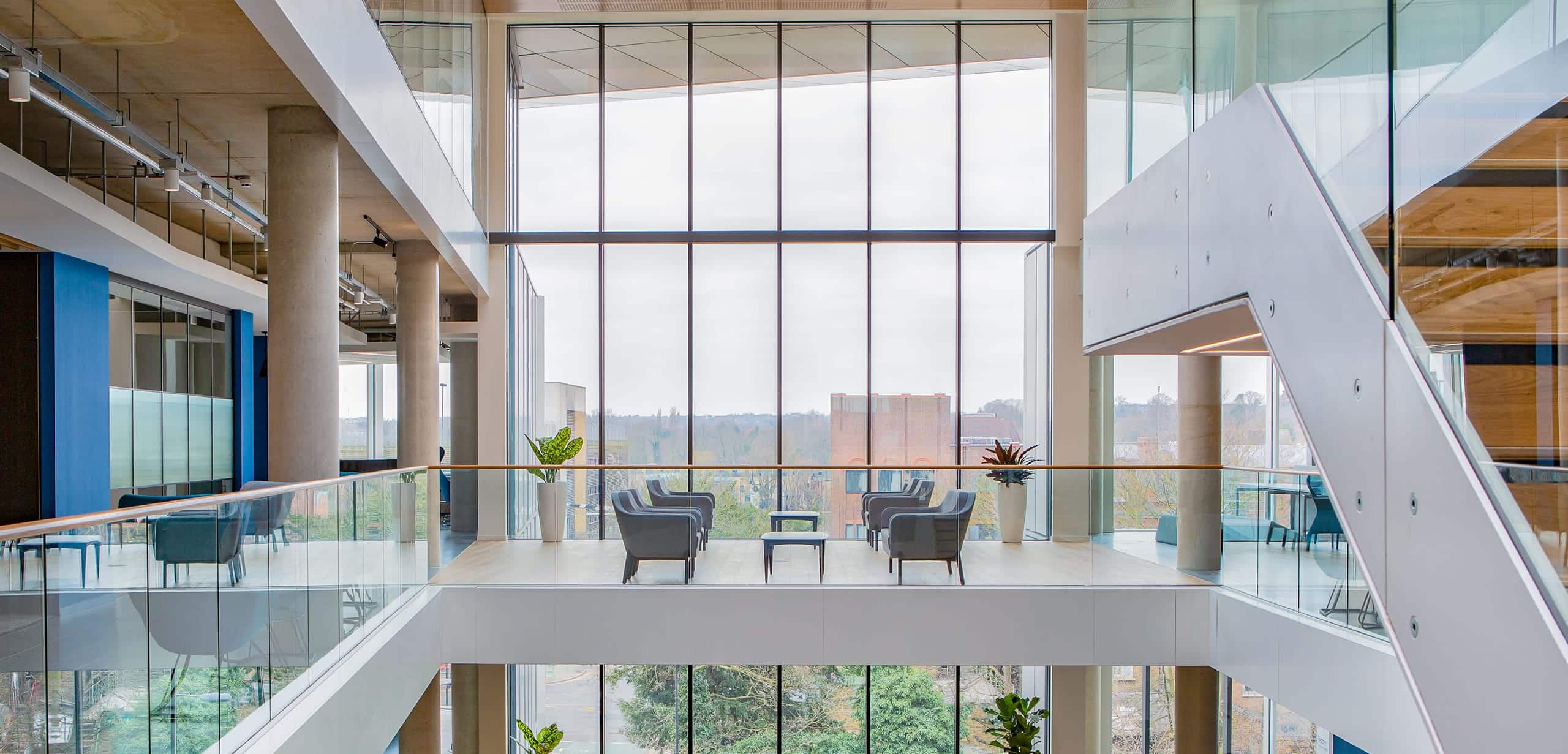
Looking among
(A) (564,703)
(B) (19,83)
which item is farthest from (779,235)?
(B) (19,83)

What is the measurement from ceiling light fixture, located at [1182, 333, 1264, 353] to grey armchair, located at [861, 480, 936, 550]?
2492 millimetres

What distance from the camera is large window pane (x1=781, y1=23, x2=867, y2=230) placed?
38.4 feet

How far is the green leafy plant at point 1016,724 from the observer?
30.2ft

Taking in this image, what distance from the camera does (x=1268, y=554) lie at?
6.93 metres

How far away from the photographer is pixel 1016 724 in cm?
932

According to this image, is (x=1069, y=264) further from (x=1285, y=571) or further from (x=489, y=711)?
(x=489, y=711)

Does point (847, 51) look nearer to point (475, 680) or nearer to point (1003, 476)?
point (1003, 476)

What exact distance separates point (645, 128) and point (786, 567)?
6.56 m

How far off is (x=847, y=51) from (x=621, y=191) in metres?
3.49

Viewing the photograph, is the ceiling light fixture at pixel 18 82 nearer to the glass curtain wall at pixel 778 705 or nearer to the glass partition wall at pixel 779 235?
the glass partition wall at pixel 779 235

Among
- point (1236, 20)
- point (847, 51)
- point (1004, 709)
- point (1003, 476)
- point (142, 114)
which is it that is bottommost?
point (1004, 709)

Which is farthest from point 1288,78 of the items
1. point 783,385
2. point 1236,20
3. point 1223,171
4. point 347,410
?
point 347,410

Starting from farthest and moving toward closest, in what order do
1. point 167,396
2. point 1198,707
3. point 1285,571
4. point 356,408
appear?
point 356,408 → point 167,396 → point 1198,707 → point 1285,571

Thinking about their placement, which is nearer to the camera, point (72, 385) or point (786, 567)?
point (786, 567)
